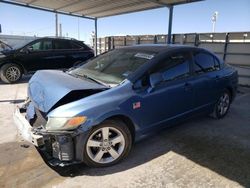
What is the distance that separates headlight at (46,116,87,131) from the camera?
9.78 ft

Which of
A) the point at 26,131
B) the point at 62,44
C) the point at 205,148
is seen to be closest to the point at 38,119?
the point at 26,131

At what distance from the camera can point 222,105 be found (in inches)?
217

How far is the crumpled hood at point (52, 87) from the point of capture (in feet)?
10.6

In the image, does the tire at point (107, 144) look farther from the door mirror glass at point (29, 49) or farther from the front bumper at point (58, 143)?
the door mirror glass at point (29, 49)

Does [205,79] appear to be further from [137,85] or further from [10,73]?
[10,73]

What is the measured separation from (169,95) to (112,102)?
3.60ft

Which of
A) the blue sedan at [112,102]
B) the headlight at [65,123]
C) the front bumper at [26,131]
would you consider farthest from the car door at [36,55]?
the headlight at [65,123]

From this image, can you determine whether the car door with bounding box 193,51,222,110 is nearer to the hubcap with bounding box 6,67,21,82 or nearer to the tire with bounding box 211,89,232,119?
the tire with bounding box 211,89,232,119

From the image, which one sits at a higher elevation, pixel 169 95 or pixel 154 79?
pixel 154 79

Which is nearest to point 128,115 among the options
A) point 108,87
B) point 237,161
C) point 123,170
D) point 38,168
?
point 108,87

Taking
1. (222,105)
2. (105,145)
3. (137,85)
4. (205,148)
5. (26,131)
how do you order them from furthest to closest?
(222,105)
(205,148)
(137,85)
(105,145)
(26,131)

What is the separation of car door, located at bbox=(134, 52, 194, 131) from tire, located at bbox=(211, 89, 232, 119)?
114 cm

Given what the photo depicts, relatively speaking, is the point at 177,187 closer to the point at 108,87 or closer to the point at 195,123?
the point at 108,87

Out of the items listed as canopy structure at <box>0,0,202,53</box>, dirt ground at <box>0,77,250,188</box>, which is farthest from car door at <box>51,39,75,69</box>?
dirt ground at <box>0,77,250,188</box>
